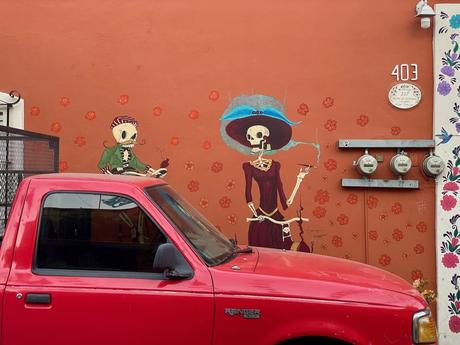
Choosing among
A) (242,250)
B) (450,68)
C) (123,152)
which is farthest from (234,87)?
(242,250)

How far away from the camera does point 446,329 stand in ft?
21.0

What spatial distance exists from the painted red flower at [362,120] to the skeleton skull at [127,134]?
9.65ft

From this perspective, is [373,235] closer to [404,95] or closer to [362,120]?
[362,120]

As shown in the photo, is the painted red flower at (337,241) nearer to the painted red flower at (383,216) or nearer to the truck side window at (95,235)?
the painted red flower at (383,216)

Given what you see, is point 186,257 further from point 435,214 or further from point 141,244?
point 435,214

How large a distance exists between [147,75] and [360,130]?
114 inches

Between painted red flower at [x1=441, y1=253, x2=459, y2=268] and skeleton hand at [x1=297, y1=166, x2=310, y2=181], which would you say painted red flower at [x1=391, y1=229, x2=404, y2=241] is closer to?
painted red flower at [x1=441, y1=253, x2=459, y2=268]

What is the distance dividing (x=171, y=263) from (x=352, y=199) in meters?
3.98

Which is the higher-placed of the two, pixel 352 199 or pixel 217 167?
pixel 217 167

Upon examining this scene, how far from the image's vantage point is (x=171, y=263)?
3.19 metres

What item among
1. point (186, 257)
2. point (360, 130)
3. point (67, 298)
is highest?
point (360, 130)

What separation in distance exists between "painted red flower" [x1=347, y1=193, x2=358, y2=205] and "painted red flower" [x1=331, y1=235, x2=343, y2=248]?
48cm

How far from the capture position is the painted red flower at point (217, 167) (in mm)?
6809

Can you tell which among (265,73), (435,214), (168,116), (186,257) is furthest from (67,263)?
(435,214)
